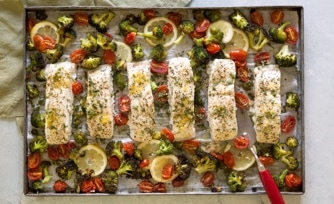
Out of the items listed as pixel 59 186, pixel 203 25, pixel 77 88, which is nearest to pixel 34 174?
pixel 59 186

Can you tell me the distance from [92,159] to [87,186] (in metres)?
0.22

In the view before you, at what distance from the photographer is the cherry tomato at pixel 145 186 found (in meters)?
4.74

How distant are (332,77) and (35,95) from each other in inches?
94.2

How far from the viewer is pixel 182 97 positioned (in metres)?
4.69

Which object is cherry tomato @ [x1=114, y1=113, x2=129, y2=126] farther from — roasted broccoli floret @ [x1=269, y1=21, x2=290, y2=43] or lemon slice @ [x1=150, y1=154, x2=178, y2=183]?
roasted broccoli floret @ [x1=269, y1=21, x2=290, y2=43]

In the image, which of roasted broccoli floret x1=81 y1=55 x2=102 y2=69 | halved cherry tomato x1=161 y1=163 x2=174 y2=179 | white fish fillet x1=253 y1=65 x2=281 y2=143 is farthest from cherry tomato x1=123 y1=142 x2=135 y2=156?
white fish fillet x1=253 y1=65 x2=281 y2=143

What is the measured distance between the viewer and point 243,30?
4.74 meters

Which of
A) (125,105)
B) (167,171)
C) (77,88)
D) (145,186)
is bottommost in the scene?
(145,186)

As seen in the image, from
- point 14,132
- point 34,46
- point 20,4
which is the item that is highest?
point 20,4

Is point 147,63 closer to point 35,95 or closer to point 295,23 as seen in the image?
point 35,95

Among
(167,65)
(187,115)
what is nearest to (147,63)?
(167,65)

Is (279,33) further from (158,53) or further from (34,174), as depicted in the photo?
(34,174)

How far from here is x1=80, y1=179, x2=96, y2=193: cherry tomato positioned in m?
4.73

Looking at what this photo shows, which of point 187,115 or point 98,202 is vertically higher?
point 187,115
